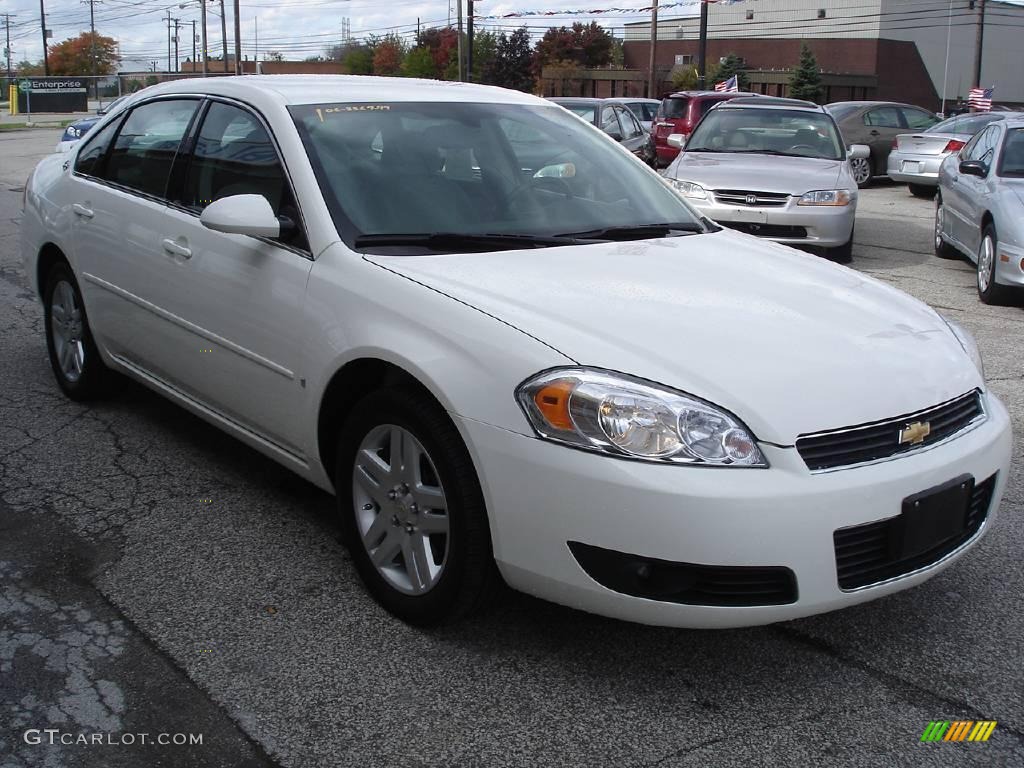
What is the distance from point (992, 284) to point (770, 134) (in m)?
3.53

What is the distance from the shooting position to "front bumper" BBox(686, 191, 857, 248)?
9.99 metres

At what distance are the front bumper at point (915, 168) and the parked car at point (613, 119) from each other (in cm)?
392

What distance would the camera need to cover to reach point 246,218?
365 cm

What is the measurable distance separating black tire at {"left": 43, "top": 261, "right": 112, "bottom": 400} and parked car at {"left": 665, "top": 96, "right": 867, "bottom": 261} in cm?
542

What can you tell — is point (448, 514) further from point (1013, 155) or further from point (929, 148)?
point (929, 148)

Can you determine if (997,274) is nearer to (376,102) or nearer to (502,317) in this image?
(376,102)

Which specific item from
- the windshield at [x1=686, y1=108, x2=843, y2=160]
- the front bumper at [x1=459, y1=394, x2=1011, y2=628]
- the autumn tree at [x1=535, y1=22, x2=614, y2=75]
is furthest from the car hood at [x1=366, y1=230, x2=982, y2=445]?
the autumn tree at [x1=535, y1=22, x2=614, y2=75]

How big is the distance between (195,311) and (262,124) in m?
0.75

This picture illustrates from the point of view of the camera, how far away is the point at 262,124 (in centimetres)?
405

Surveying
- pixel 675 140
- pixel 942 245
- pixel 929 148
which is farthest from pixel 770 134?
pixel 929 148

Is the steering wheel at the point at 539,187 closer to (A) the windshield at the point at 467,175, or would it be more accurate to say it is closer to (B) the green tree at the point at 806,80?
(A) the windshield at the point at 467,175

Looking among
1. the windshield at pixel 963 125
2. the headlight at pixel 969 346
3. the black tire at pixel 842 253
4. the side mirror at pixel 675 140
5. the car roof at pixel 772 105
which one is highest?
the car roof at pixel 772 105

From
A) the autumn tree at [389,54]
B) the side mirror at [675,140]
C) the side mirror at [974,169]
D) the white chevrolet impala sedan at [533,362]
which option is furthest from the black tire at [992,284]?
the autumn tree at [389,54]

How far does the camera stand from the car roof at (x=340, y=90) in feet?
13.6
